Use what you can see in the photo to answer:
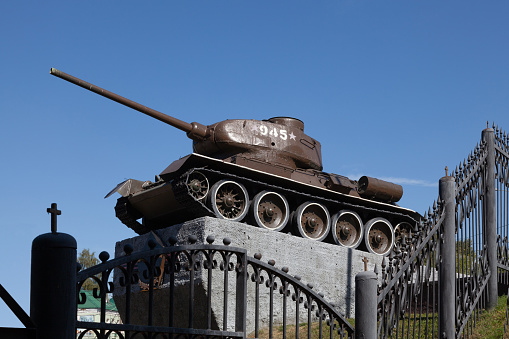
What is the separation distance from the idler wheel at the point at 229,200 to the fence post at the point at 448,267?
998 cm

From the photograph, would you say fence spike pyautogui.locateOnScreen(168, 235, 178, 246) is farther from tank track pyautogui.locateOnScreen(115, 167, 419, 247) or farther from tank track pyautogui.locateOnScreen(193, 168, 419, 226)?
tank track pyautogui.locateOnScreen(193, 168, 419, 226)

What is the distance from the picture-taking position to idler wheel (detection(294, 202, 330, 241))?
63.5 ft

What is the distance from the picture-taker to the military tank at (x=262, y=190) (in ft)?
59.6

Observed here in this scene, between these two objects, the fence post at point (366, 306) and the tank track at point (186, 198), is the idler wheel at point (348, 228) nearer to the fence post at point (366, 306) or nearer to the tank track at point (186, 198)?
the tank track at point (186, 198)

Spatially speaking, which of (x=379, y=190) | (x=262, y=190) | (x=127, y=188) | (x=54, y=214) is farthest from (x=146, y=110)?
(x=54, y=214)

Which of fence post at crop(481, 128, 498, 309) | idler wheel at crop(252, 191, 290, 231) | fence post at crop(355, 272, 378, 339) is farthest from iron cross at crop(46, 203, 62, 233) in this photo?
idler wheel at crop(252, 191, 290, 231)

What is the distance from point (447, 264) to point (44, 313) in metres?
4.74

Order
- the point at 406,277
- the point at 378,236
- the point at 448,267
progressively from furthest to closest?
1. the point at 378,236
2. the point at 448,267
3. the point at 406,277

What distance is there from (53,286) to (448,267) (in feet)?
15.4

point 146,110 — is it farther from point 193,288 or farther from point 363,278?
point 193,288

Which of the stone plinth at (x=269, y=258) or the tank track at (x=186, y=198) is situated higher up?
the tank track at (x=186, y=198)

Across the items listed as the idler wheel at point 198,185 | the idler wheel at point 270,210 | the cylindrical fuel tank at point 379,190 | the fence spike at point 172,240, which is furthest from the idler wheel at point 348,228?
the fence spike at point 172,240

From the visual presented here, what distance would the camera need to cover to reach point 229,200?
1819 cm

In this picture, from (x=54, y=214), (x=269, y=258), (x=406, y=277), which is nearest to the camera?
(x=54, y=214)
